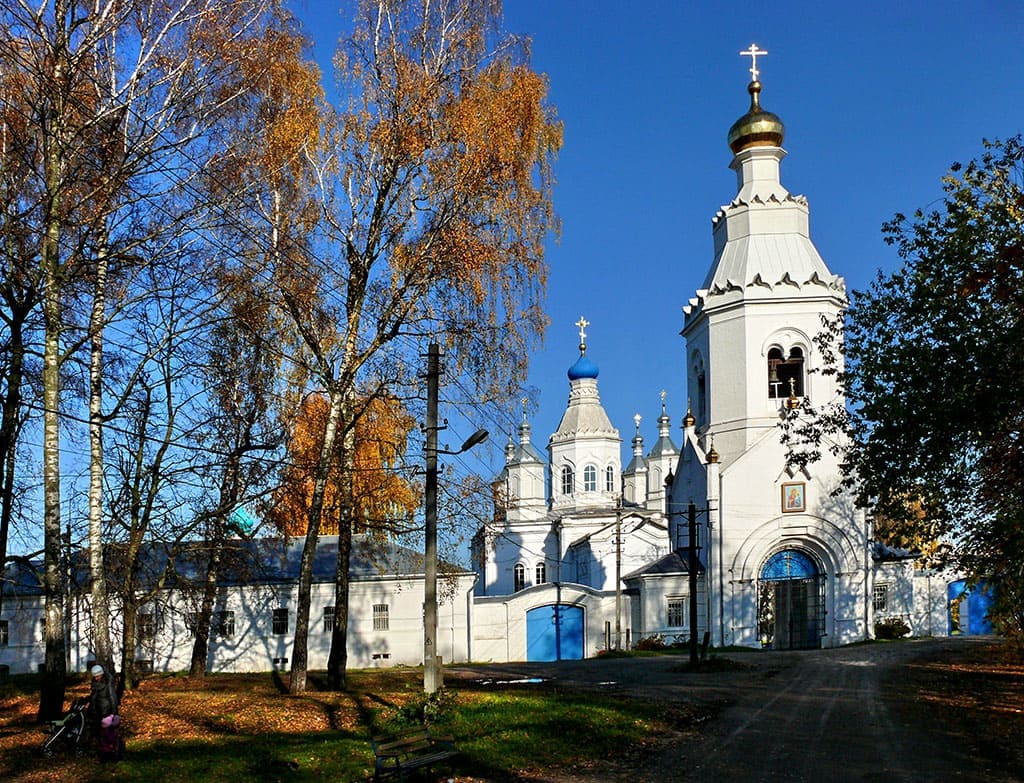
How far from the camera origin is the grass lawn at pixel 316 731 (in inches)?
499

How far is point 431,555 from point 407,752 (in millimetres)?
4465

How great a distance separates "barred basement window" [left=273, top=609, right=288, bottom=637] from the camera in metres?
38.5

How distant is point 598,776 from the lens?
12773mm

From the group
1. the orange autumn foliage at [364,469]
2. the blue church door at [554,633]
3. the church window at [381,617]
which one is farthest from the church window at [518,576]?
the orange autumn foliage at [364,469]

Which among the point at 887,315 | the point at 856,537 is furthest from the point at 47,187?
the point at 856,537

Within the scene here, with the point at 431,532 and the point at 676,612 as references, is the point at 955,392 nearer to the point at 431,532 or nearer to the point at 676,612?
the point at 431,532

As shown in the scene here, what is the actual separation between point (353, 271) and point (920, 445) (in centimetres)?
1000

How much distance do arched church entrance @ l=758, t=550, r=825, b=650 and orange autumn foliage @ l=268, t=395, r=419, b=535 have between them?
1657cm

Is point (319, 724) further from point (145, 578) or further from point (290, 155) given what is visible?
point (145, 578)

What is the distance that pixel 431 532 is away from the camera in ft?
54.5

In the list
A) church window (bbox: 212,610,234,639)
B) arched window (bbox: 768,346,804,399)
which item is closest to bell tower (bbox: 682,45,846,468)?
arched window (bbox: 768,346,804,399)

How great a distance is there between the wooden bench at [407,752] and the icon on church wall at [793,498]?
28.8 meters

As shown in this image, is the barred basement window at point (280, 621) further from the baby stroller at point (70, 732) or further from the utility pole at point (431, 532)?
the baby stroller at point (70, 732)

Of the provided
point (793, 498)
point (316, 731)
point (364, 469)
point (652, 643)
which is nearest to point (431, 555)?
point (316, 731)
